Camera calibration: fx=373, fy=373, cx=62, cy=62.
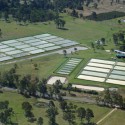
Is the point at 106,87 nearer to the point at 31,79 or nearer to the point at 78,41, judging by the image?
the point at 31,79

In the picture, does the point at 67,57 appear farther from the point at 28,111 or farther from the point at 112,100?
the point at 28,111

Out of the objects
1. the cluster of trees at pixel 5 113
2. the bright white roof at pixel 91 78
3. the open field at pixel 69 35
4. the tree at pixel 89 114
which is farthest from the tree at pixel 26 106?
the bright white roof at pixel 91 78

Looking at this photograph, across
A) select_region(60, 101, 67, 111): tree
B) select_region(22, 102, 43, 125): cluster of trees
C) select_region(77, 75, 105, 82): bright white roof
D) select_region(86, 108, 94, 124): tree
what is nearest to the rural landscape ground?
select_region(22, 102, 43, 125): cluster of trees

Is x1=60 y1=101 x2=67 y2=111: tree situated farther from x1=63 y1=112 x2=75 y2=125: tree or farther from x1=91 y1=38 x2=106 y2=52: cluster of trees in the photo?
x1=91 y1=38 x2=106 y2=52: cluster of trees

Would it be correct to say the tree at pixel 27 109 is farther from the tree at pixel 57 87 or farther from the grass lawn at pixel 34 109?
the tree at pixel 57 87

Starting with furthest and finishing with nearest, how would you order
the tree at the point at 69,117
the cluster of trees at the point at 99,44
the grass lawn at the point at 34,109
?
the cluster of trees at the point at 99,44, the grass lawn at the point at 34,109, the tree at the point at 69,117

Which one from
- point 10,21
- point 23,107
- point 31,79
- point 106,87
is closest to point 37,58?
point 31,79

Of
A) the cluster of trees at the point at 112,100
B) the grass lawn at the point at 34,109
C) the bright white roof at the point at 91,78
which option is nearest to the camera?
the grass lawn at the point at 34,109
